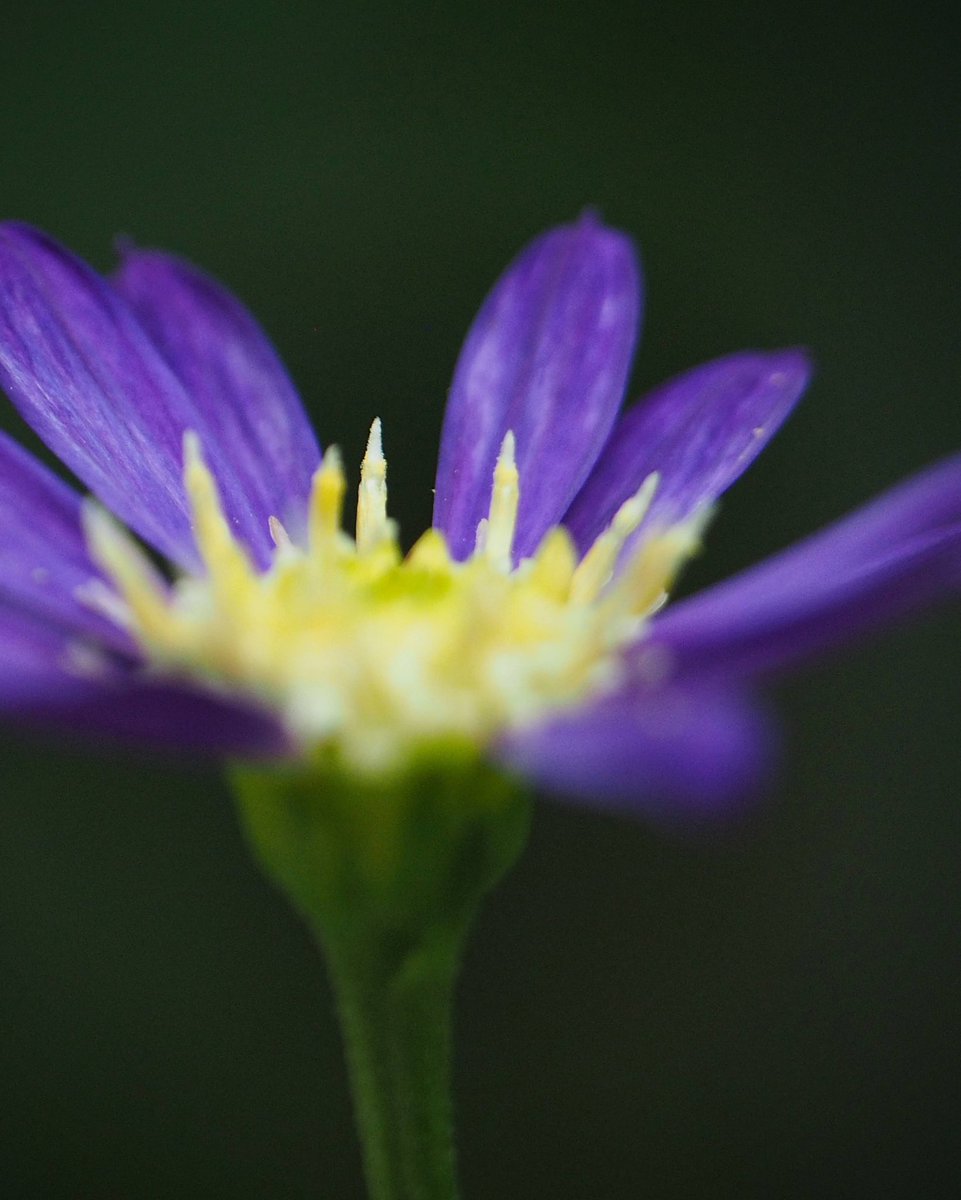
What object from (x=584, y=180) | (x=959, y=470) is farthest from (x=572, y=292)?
(x=584, y=180)

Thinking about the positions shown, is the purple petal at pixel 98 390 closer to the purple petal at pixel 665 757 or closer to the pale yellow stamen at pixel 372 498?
the pale yellow stamen at pixel 372 498

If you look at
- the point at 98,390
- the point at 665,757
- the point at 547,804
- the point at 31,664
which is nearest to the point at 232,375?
the point at 98,390

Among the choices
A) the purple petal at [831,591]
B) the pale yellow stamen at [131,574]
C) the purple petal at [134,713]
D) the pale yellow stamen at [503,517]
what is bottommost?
the purple petal at [134,713]

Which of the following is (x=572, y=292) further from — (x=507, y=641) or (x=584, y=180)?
(x=584, y=180)

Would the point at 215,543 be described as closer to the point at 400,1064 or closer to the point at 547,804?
the point at 400,1064

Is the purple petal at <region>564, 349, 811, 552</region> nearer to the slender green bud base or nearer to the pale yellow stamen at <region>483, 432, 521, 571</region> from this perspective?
the pale yellow stamen at <region>483, 432, 521, 571</region>

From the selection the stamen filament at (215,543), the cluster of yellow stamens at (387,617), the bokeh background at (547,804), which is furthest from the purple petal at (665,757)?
the bokeh background at (547,804)

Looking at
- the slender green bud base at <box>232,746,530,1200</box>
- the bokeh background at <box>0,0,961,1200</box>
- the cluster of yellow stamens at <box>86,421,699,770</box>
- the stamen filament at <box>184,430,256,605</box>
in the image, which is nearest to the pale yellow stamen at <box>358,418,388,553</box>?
the cluster of yellow stamens at <box>86,421,699,770</box>
